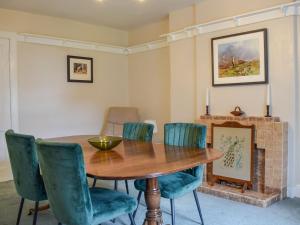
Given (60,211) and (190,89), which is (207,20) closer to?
(190,89)

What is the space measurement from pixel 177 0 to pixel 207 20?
482mm

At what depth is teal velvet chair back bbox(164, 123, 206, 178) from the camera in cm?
271

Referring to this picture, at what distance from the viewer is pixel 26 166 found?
2338mm

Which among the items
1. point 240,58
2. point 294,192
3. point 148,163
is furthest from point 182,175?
point 240,58

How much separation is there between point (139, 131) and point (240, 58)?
152 centimetres

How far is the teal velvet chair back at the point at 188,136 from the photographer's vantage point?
107 inches

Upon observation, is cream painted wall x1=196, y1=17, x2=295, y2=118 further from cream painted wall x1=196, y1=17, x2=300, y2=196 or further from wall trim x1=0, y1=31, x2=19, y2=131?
wall trim x1=0, y1=31, x2=19, y2=131

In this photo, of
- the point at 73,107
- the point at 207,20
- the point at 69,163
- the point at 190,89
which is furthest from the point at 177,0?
the point at 69,163

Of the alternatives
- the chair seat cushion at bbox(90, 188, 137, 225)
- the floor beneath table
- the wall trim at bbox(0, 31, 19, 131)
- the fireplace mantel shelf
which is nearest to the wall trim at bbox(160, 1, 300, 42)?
the fireplace mantel shelf

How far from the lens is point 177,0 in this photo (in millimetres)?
4078

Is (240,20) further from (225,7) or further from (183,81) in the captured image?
(183,81)

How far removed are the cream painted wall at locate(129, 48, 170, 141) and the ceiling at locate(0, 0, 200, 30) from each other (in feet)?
2.19

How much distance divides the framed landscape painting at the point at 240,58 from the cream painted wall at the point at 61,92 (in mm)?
2257

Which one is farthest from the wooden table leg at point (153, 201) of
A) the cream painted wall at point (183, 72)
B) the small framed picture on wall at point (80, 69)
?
the small framed picture on wall at point (80, 69)
